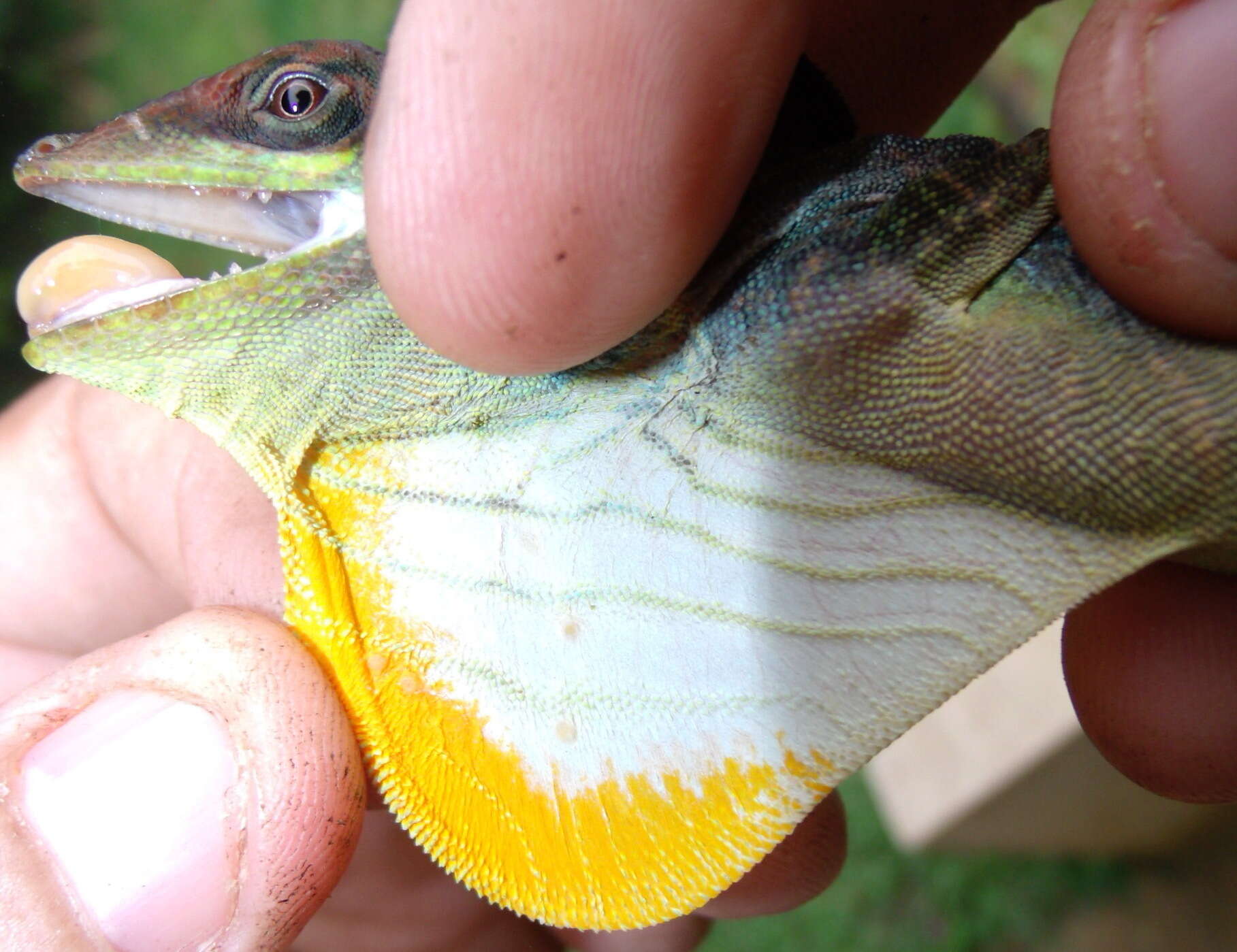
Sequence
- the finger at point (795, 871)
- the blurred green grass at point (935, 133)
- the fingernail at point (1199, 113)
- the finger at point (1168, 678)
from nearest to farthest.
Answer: the fingernail at point (1199, 113) < the finger at point (1168, 678) < the finger at point (795, 871) < the blurred green grass at point (935, 133)

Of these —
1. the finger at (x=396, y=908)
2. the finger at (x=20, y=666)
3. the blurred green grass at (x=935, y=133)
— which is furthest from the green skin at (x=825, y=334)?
the blurred green grass at (x=935, y=133)

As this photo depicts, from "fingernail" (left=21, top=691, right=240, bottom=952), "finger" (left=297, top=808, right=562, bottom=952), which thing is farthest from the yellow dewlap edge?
"finger" (left=297, top=808, right=562, bottom=952)

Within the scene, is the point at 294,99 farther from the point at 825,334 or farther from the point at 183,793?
the point at 183,793

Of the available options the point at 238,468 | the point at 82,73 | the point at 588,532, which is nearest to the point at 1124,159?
the point at 588,532

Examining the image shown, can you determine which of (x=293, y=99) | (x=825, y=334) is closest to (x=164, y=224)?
(x=293, y=99)

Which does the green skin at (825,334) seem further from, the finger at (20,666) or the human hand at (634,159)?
the finger at (20,666)

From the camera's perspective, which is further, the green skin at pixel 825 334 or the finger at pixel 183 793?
the finger at pixel 183 793
